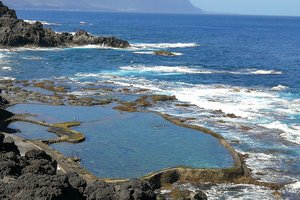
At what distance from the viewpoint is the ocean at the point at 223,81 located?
4091cm

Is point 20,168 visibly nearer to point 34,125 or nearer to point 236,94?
point 34,125

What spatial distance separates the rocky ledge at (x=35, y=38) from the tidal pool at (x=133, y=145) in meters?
65.3

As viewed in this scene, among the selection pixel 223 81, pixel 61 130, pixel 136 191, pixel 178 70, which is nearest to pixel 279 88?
pixel 223 81

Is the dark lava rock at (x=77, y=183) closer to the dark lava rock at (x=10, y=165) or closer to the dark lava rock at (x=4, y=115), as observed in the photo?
the dark lava rock at (x=10, y=165)

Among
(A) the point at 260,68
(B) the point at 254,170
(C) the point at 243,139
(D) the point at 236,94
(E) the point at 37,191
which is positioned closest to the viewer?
(E) the point at 37,191

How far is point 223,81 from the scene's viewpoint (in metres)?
78.5

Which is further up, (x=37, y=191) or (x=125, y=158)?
(x=37, y=191)

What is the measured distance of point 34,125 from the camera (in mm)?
48062

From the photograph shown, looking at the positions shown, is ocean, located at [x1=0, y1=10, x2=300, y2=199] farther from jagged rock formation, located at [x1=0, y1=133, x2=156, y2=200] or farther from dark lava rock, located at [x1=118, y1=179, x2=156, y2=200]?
jagged rock formation, located at [x1=0, y1=133, x2=156, y2=200]

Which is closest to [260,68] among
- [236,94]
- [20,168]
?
[236,94]

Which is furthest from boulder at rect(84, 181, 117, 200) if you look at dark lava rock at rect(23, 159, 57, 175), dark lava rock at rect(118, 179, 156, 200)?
dark lava rock at rect(23, 159, 57, 175)

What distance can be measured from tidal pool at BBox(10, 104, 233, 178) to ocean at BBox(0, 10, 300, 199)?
3265mm

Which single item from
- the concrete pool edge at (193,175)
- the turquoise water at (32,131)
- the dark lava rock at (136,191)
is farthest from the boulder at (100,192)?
the turquoise water at (32,131)

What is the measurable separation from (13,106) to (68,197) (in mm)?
34230
